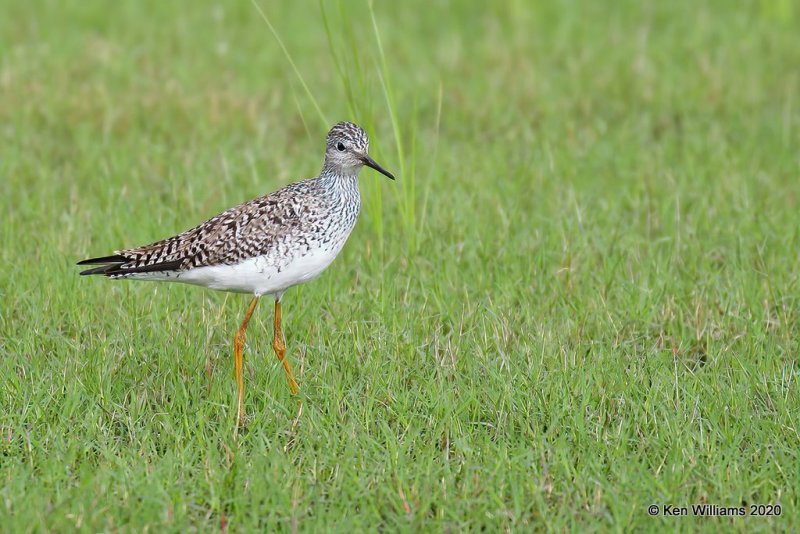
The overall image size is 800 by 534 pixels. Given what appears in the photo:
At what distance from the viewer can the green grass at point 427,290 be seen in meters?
5.12

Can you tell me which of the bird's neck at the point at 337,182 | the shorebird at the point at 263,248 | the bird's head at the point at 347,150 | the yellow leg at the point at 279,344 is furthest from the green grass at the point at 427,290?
the bird's head at the point at 347,150

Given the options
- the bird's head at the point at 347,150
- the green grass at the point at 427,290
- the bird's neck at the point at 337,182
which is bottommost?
the green grass at the point at 427,290

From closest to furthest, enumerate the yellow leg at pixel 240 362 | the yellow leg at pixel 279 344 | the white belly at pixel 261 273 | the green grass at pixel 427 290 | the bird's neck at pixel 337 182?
the green grass at pixel 427 290 → the yellow leg at pixel 240 362 → the white belly at pixel 261 273 → the yellow leg at pixel 279 344 → the bird's neck at pixel 337 182

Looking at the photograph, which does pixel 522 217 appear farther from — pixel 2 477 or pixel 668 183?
pixel 2 477

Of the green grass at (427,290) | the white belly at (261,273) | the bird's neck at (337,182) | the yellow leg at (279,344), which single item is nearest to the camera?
the green grass at (427,290)

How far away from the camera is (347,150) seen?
6.36 metres

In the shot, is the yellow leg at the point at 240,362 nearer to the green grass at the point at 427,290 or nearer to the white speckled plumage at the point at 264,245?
the green grass at the point at 427,290

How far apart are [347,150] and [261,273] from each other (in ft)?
2.95

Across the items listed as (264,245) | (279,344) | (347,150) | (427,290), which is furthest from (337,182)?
(427,290)

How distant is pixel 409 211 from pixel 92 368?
255cm

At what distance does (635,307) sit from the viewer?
6809 millimetres

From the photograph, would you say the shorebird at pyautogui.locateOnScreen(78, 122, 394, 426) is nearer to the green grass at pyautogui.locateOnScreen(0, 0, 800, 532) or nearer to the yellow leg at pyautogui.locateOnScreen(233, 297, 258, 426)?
the yellow leg at pyautogui.locateOnScreen(233, 297, 258, 426)

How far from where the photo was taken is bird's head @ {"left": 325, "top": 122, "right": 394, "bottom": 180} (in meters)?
6.35

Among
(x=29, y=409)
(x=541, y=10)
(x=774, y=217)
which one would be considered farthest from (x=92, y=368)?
(x=541, y=10)
